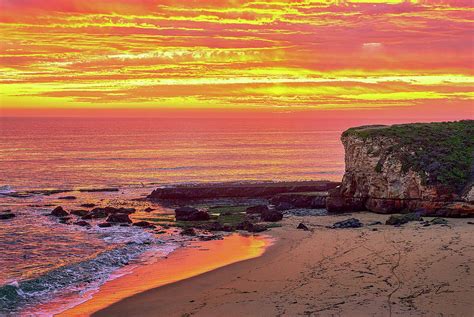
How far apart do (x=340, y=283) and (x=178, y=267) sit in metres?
9.68


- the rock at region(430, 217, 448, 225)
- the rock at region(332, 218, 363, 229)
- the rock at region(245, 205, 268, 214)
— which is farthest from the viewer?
the rock at region(245, 205, 268, 214)

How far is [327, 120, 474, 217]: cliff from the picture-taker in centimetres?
4419

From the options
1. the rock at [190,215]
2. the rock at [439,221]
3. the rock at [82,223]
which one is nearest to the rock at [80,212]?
the rock at [82,223]

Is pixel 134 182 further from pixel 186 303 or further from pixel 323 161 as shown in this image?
pixel 186 303

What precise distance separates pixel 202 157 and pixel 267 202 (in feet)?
214

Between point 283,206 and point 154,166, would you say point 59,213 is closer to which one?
point 283,206

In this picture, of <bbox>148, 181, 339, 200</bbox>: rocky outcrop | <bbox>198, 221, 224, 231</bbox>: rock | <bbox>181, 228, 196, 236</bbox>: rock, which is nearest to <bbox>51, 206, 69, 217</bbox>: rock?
<bbox>198, 221, 224, 231</bbox>: rock

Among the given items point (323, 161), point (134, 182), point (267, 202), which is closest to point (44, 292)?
point (267, 202)

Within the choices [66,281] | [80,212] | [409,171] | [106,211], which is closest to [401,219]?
[409,171]

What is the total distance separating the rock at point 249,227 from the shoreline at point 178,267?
5.85 ft

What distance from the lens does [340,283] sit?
25.1m

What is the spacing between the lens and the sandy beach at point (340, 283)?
21.8 meters

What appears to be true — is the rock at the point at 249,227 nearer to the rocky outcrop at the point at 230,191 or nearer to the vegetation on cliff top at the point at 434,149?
the vegetation on cliff top at the point at 434,149

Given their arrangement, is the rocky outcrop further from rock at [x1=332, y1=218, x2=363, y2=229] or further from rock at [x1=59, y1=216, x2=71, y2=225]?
rock at [x1=332, y1=218, x2=363, y2=229]
